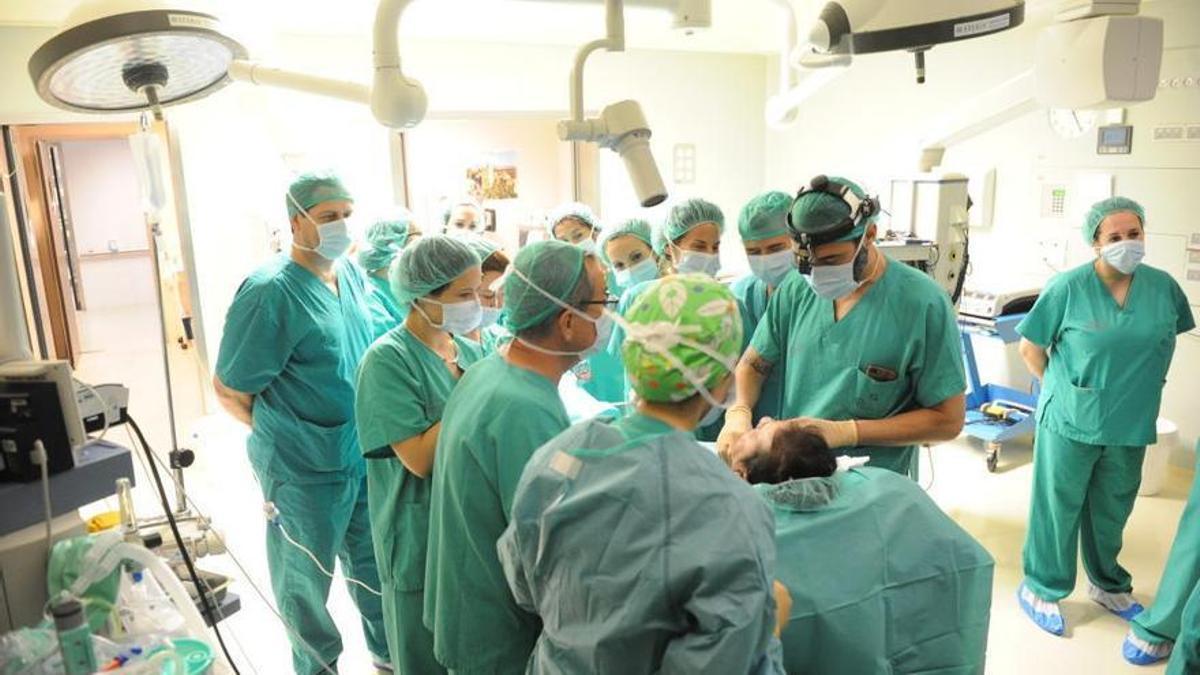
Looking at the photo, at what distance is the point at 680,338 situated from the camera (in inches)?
40.6

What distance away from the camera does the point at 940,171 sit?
7.32ft

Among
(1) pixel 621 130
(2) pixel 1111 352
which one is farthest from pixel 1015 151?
(1) pixel 621 130

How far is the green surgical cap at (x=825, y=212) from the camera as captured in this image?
1.74m

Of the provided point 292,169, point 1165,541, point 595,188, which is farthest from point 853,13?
point 595,188

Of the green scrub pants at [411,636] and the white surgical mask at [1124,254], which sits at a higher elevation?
the white surgical mask at [1124,254]

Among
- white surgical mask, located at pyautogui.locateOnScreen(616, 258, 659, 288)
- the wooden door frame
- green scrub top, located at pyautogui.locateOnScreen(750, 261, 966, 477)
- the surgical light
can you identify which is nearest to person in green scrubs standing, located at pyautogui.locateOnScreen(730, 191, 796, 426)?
green scrub top, located at pyautogui.locateOnScreen(750, 261, 966, 477)

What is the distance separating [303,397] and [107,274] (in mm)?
9832

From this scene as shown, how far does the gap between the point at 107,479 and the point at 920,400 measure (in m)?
1.62

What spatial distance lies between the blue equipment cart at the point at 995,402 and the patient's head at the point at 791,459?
8.87ft

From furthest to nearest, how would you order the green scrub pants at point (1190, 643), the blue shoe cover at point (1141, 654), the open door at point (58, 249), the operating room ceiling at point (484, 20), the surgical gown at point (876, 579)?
the open door at point (58, 249)
the operating room ceiling at point (484, 20)
the blue shoe cover at point (1141, 654)
the green scrub pants at point (1190, 643)
the surgical gown at point (876, 579)

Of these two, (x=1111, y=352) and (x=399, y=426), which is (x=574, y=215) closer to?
(x=399, y=426)

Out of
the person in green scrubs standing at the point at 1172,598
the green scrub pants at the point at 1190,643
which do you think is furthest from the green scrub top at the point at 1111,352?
the green scrub pants at the point at 1190,643

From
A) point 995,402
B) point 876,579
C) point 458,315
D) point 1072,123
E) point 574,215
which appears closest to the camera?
point 876,579

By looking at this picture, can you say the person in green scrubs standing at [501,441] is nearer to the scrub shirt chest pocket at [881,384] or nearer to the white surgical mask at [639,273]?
the scrub shirt chest pocket at [881,384]
